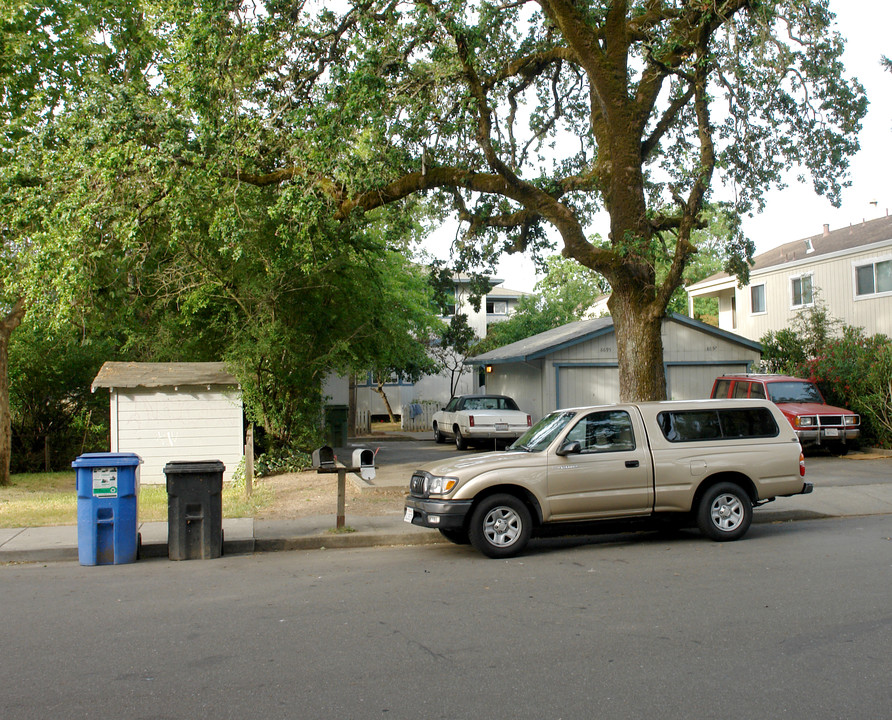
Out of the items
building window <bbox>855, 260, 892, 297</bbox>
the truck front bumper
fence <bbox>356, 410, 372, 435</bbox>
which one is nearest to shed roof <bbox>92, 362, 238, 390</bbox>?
the truck front bumper

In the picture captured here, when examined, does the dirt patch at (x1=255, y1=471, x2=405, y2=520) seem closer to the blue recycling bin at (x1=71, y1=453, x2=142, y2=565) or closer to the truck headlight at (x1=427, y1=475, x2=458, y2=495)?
the blue recycling bin at (x1=71, y1=453, x2=142, y2=565)

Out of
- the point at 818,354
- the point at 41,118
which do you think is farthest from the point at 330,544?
the point at 818,354

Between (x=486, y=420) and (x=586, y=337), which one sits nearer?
(x=486, y=420)

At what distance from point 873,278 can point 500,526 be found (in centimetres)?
1960

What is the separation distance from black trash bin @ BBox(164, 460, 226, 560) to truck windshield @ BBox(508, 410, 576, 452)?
364 centimetres

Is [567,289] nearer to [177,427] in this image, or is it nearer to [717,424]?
[177,427]

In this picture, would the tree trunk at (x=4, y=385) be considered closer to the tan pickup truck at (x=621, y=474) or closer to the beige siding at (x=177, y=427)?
the beige siding at (x=177, y=427)

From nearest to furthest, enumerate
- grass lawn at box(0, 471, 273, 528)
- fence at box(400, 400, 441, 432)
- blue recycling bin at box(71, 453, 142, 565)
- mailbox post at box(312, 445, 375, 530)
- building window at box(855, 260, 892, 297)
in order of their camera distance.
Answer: blue recycling bin at box(71, 453, 142, 565)
mailbox post at box(312, 445, 375, 530)
grass lawn at box(0, 471, 273, 528)
building window at box(855, 260, 892, 297)
fence at box(400, 400, 441, 432)

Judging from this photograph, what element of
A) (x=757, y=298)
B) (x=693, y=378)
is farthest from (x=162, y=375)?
(x=757, y=298)

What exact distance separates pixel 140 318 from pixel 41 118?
561 centimetres

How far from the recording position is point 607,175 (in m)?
13.3

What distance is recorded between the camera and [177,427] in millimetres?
15930

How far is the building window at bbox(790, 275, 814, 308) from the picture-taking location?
86.8 feet

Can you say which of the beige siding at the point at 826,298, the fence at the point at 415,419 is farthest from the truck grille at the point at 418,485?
the fence at the point at 415,419
